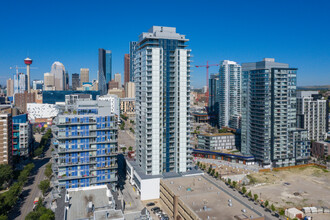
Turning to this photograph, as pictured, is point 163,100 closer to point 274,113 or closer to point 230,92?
point 274,113

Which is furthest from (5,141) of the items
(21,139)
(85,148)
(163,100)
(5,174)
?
(163,100)

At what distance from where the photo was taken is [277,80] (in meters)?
88.2

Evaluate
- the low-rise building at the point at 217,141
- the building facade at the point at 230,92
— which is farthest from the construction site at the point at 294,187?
the building facade at the point at 230,92

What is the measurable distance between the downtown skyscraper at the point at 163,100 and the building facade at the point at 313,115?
72.6 meters

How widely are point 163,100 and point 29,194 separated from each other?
40.0 meters

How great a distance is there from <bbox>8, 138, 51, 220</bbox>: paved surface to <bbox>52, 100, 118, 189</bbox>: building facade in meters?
8.41

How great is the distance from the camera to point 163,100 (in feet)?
224

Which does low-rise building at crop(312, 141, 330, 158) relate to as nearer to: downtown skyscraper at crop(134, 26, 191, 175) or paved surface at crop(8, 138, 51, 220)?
downtown skyscraper at crop(134, 26, 191, 175)

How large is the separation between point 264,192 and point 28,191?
59373 millimetres

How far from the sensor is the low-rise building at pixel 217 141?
106750 mm

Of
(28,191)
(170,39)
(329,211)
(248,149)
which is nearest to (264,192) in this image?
(329,211)

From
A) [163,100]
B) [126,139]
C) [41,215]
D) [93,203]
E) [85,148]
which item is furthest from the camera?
[126,139]

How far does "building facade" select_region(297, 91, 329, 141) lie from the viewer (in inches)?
4688

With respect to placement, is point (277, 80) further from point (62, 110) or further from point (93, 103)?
point (62, 110)
